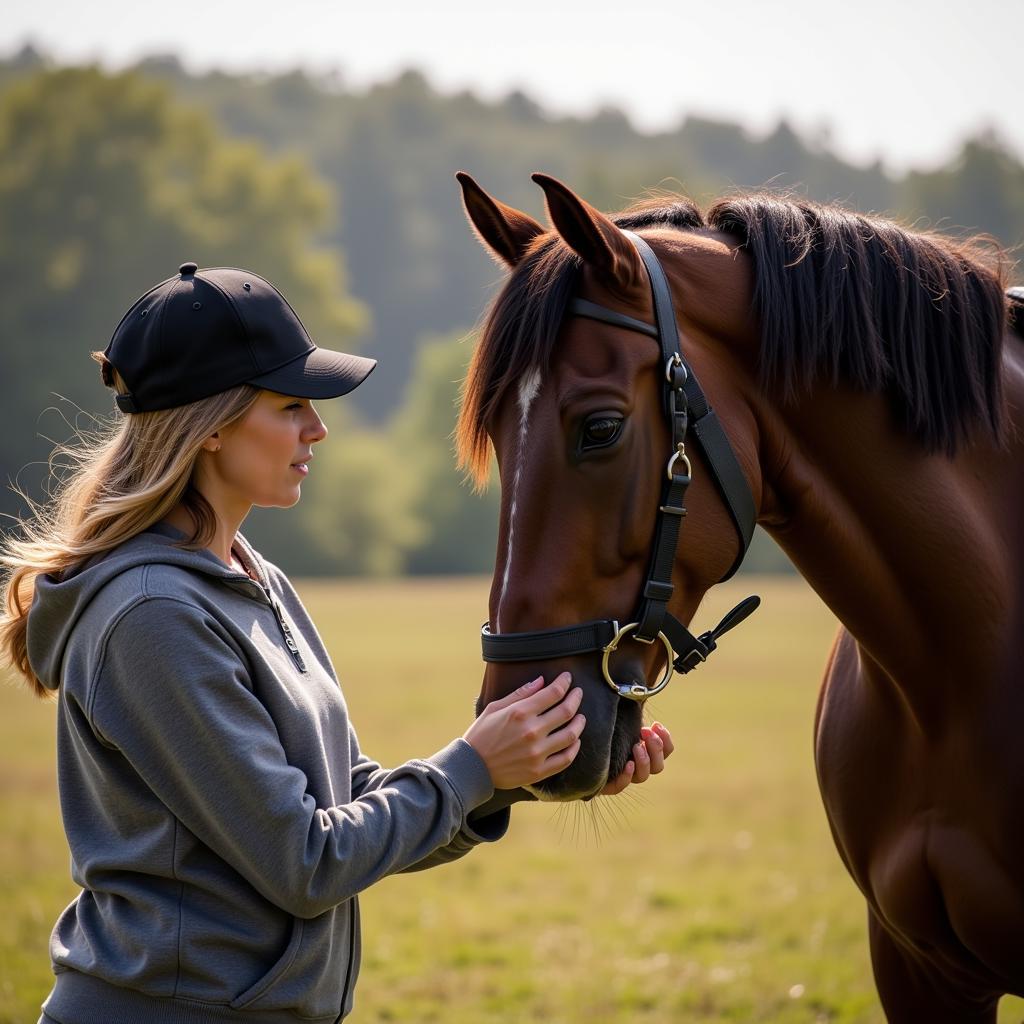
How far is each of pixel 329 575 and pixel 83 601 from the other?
42238 millimetres

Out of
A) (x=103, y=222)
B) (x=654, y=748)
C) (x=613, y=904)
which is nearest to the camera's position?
(x=654, y=748)

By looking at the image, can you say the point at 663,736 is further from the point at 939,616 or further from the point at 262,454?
the point at 262,454

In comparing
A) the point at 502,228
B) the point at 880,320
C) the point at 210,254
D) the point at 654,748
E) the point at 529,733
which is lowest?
the point at 210,254

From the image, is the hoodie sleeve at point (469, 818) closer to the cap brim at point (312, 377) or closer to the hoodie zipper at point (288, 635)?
the hoodie zipper at point (288, 635)

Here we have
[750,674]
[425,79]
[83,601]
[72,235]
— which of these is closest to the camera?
[83,601]

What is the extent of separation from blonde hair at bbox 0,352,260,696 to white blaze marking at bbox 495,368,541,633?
1.89ft

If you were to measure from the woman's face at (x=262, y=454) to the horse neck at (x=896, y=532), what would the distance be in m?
1.08

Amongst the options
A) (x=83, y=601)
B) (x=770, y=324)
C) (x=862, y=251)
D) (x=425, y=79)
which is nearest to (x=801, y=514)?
(x=770, y=324)

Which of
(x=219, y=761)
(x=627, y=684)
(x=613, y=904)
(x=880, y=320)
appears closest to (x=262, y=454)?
(x=219, y=761)

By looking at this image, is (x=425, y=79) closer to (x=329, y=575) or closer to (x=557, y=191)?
(x=329, y=575)

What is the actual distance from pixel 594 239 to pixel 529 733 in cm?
106

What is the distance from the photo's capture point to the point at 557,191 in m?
2.35

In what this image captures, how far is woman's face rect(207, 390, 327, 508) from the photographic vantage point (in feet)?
8.04

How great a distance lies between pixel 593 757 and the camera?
2.38m
